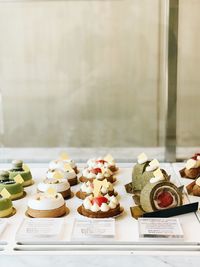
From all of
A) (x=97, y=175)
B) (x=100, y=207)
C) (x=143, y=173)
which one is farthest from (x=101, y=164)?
(x=100, y=207)

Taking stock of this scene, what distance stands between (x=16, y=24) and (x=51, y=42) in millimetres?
250

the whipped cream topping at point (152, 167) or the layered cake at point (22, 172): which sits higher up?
the whipped cream topping at point (152, 167)

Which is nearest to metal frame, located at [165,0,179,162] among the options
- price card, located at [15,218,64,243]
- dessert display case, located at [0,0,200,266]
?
dessert display case, located at [0,0,200,266]

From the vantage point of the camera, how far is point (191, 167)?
1.97 meters

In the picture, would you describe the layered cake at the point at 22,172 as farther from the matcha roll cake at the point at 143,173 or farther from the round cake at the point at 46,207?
the matcha roll cake at the point at 143,173

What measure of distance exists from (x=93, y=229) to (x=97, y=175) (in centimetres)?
51

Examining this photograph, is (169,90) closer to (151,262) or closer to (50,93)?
(50,93)

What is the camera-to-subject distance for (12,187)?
1.74m

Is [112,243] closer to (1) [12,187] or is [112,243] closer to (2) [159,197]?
(2) [159,197]

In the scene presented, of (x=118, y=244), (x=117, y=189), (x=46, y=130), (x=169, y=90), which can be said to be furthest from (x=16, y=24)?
(x=118, y=244)

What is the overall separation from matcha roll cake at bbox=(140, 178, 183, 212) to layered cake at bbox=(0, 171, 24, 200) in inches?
20.8

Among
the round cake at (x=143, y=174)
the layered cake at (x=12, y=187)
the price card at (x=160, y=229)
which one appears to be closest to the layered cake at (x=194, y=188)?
the round cake at (x=143, y=174)

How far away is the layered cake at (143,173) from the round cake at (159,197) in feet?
0.48

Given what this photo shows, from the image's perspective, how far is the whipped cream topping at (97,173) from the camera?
6.14ft
